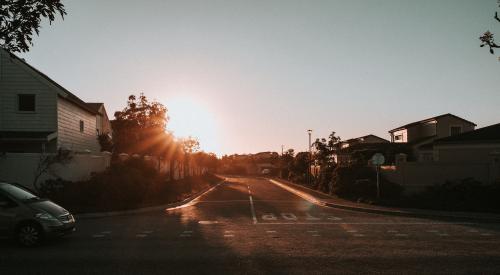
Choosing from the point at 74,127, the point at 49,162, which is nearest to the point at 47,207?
the point at 49,162

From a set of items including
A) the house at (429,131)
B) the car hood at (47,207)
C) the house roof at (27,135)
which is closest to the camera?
the car hood at (47,207)

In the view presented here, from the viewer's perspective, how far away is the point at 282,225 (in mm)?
15758

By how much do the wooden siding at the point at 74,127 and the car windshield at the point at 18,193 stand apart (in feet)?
49.2

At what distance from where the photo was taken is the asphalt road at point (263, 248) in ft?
29.4

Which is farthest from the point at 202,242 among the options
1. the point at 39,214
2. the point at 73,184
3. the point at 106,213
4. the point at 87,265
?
the point at 73,184

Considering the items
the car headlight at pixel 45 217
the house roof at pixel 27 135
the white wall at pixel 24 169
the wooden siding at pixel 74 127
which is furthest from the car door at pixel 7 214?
the wooden siding at pixel 74 127

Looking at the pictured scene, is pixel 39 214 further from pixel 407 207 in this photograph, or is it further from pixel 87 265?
pixel 407 207

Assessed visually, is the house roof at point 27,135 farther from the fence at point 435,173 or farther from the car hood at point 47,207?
the fence at point 435,173

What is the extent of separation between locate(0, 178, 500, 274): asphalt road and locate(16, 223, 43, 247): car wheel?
0.26 metres

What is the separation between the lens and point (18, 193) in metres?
12.0

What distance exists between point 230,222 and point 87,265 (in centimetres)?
793

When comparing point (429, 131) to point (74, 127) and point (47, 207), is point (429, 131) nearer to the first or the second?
point (74, 127)

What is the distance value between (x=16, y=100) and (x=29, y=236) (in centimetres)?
1798

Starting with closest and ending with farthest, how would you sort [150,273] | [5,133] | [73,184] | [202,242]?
1. [150,273]
2. [202,242]
3. [73,184]
4. [5,133]
